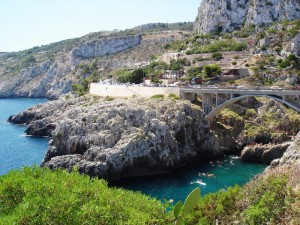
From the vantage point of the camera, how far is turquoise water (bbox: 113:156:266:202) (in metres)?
47.2

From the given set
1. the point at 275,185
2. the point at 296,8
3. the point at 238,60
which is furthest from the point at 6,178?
the point at 296,8

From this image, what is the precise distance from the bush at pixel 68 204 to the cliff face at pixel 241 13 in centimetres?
11717

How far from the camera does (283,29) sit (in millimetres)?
113062

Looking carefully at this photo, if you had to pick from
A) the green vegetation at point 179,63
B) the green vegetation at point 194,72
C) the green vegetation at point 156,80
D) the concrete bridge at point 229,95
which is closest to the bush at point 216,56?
the green vegetation at point 179,63

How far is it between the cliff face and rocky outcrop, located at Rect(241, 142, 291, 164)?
78.7m

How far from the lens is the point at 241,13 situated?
138 meters

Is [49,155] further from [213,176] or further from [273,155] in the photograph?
[273,155]

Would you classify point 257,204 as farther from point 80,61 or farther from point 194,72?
point 80,61

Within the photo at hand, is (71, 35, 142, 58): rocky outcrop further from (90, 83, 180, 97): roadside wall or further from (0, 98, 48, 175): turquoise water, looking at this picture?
(90, 83, 180, 97): roadside wall

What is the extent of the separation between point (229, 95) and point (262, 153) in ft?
43.0

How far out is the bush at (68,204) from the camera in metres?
19.0

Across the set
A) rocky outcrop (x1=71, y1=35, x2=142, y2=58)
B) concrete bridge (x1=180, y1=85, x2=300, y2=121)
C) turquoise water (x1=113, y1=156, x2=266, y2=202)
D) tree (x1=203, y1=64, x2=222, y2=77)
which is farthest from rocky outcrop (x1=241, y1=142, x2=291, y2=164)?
rocky outcrop (x1=71, y1=35, x2=142, y2=58)

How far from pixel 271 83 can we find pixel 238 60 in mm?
19501

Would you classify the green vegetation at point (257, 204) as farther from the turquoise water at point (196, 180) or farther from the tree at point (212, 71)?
the tree at point (212, 71)
